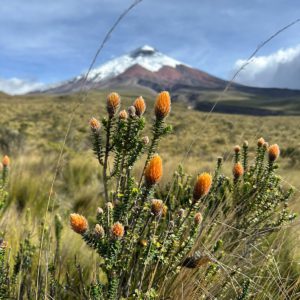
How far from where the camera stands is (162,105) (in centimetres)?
143

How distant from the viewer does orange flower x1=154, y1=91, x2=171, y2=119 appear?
142 cm

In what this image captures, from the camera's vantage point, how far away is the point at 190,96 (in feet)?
551

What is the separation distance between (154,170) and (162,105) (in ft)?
0.84

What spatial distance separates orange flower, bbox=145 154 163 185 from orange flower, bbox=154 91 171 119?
0.22m

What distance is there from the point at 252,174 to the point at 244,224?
303 mm

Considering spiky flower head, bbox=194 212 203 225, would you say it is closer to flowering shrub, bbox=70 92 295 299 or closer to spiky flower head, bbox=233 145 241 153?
flowering shrub, bbox=70 92 295 299

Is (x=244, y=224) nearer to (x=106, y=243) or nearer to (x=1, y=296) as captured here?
(x=106, y=243)

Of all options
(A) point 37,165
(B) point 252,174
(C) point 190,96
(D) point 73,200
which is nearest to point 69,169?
(A) point 37,165

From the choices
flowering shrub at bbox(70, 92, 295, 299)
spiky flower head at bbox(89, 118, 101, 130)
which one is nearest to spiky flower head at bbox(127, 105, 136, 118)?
flowering shrub at bbox(70, 92, 295, 299)

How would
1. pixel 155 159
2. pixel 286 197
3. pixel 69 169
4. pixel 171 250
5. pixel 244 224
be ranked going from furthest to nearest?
pixel 69 169 < pixel 286 197 < pixel 244 224 < pixel 171 250 < pixel 155 159

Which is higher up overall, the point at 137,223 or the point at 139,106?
the point at 139,106

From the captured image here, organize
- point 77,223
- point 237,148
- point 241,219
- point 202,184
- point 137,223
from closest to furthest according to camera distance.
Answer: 1. point 77,223
2. point 202,184
3. point 137,223
4. point 241,219
5. point 237,148

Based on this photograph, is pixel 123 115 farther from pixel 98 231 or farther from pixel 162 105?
pixel 98 231

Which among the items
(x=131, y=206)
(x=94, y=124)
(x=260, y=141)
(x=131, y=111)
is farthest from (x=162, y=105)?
(x=260, y=141)
